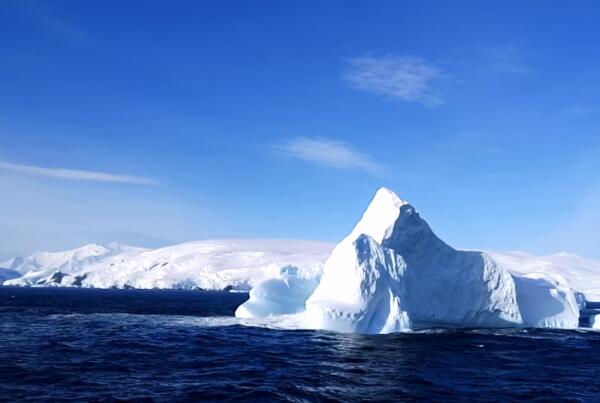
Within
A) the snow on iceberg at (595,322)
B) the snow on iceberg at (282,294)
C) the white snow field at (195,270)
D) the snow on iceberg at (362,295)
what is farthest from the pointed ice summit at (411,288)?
the white snow field at (195,270)

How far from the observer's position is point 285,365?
22203 millimetres

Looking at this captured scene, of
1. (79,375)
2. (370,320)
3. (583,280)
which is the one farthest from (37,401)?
(583,280)

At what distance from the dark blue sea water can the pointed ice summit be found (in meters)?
1.73

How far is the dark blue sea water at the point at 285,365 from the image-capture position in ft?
57.6

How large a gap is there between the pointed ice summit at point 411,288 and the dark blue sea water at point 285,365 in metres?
1.73

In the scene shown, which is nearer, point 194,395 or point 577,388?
point 194,395

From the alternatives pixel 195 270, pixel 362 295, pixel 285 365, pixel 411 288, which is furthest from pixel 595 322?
pixel 195 270

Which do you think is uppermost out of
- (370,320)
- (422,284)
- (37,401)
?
(422,284)

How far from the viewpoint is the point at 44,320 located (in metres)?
40.8

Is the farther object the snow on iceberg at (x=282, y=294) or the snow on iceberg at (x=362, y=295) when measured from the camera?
the snow on iceberg at (x=282, y=294)

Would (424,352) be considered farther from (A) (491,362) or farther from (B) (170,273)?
(B) (170,273)

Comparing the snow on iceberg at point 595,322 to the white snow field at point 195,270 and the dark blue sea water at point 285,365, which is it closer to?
the dark blue sea water at point 285,365

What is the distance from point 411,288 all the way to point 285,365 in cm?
1723

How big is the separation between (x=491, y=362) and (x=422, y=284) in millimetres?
14019
